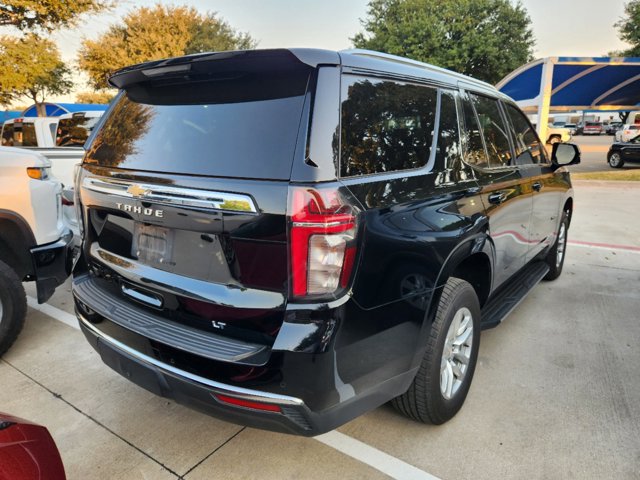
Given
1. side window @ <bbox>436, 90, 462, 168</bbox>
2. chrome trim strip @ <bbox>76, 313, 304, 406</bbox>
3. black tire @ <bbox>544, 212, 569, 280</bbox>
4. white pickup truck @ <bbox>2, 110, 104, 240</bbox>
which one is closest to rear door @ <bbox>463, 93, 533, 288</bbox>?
side window @ <bbox>436, 90, 462, 168</bbox>

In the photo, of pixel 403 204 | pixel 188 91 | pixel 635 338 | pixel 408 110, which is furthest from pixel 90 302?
pixel 635 338

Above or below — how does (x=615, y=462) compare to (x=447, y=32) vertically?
below

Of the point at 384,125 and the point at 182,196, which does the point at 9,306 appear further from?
the point at 384,125

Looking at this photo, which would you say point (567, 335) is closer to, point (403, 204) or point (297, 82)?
point (403, 204)

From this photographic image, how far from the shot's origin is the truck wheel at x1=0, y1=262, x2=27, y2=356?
3242 millimetres

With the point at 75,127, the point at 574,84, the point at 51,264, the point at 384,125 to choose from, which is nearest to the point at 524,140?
the point at 384,125

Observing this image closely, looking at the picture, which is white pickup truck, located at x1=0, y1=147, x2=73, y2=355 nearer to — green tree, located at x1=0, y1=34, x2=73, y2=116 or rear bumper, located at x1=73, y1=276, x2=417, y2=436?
rear bumper, located at x1=73, y1=276, x2=417, y2=436

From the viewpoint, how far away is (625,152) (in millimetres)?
16203

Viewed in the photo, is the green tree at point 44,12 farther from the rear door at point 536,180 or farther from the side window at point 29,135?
the rear door at point 536,180

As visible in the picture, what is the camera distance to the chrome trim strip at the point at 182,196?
1.71 m

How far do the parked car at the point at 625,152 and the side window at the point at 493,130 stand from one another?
1601 centimetres

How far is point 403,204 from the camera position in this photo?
2.01 metres

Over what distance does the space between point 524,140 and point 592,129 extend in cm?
5216

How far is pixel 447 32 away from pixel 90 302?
112 feet
